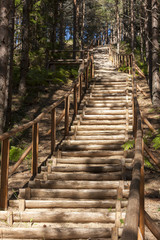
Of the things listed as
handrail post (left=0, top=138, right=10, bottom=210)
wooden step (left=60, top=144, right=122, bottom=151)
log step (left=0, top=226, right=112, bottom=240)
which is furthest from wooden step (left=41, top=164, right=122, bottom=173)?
log step (left=0, top=226, right=112, bottom=240)

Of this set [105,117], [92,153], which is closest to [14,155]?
[92,153]

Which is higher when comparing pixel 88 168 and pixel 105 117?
pixel 105 117

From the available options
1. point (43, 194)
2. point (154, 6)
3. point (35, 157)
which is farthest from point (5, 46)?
point (154, 6)

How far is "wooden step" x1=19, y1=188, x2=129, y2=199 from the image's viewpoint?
191 inches

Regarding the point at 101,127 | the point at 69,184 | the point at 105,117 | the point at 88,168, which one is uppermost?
the point at 105,117

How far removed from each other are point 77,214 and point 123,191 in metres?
1.07

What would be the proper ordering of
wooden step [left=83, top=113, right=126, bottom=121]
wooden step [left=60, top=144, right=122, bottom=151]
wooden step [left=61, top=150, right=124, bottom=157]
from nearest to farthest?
wooden step [left=61, top=150, right=124, bottom=157], wooden step [left=60, top=144, right=122, bottom=151], wooden step [left=83, top=113, right=126, bottom=121]

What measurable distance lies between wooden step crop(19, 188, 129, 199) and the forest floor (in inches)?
19.5

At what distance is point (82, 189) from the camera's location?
16.8 ft

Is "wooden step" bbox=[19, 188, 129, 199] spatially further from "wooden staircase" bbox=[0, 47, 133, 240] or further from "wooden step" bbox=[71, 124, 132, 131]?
"wooden step" bbox=[71, 124, 132, 131]

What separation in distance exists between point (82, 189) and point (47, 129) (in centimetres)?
574

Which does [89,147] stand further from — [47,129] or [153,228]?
[153,228]

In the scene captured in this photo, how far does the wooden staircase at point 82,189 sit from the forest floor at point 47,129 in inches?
20.9

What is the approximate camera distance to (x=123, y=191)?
4.83 meters
